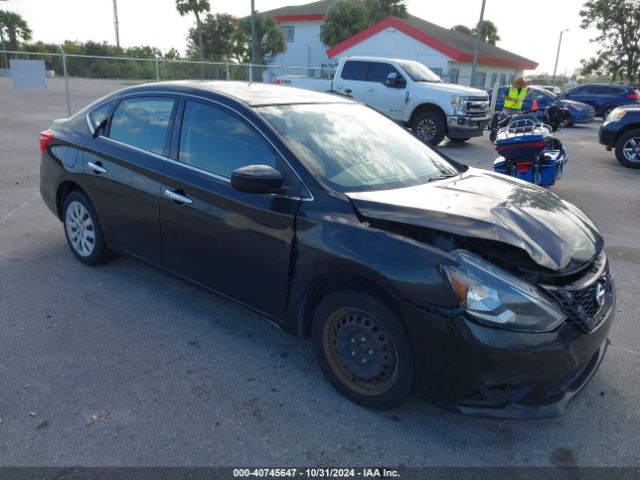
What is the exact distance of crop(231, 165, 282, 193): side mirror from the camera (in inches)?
119

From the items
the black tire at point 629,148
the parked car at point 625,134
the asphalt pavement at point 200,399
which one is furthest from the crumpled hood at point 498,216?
the black tire at point 629,148

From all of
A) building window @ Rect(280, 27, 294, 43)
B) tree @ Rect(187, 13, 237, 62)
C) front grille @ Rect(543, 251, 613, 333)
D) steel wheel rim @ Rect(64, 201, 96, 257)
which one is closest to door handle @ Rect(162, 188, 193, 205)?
steel wheel rim @ Rect(64, 201, 96, 257)

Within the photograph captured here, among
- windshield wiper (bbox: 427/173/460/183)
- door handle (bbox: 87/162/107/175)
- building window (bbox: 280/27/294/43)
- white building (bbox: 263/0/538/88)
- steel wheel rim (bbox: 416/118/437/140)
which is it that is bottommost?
steel wheel rim (bbox: 416/118/437/140)

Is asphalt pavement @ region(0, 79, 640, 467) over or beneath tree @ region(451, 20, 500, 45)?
beneath

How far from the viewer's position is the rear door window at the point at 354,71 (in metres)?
14.1

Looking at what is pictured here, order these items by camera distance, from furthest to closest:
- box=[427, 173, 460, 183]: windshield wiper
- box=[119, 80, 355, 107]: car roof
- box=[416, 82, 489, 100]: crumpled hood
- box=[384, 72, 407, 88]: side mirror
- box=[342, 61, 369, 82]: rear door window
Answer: box=[342, 61, 369, 82]: rear door window < box=[384, 72, 407, 88]: side mirror < box=[416, 82, 489, 100]: crumpled hood < box=[119, 80, 355, 107]: car roof < box=[427, 173, 460, 183]: windshield wiper

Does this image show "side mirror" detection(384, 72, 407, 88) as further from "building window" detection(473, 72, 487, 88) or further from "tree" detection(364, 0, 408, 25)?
"tree" detection(364, 0, 408, 25)

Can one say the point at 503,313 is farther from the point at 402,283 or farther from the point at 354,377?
the point at 354,377

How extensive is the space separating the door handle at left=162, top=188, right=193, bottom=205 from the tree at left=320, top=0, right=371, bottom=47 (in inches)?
1552

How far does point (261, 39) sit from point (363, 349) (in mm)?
42119

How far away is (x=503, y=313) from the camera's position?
248cm

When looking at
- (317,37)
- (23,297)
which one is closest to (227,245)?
(23,297)

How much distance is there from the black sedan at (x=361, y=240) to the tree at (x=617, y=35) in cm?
4453

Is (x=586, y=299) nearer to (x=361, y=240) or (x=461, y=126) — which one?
(x=361, y=240)
